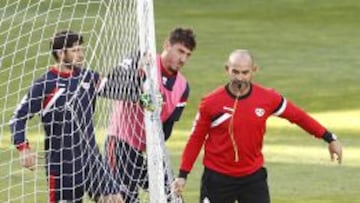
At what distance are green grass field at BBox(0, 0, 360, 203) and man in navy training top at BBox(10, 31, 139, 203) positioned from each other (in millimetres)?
2972

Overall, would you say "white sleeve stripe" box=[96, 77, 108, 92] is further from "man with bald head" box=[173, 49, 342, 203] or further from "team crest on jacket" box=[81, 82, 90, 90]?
"man with bald head" box=[173, 49, 342, 203]

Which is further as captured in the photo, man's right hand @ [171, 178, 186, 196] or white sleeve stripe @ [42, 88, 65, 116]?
man's right hand @ [171, 178, 186, 196]

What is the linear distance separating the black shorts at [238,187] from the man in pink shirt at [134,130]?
0.61 m

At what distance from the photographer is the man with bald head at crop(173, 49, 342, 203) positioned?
966cm

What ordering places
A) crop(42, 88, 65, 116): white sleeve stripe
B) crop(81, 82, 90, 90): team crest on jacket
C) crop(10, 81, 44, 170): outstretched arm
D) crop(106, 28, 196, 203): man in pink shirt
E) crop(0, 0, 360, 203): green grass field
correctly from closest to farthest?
crop(10, 81, 44, 170): outstretched arm, crop(42, 88, 65, 116): white sleeve stripe, crop(81, 82, 90, 90): team crest on jacket, crop(106, 28, 196, 203): man in pink shirt, crop(0, 0, 360, 203): green grass field

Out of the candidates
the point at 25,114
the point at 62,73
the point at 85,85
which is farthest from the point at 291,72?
the point at 25,114

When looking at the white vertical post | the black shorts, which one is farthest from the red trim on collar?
the black shorts

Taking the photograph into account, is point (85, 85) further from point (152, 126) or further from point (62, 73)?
point (152, 126)

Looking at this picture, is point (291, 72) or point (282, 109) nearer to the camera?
point (282, 109)

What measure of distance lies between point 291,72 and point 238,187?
44.0 ft

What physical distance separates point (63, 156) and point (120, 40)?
1.44 metres

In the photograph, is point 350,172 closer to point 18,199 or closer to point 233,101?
point 18,199

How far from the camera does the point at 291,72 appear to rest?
2316 centimetres

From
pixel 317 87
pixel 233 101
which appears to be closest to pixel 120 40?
pixel 233 101
